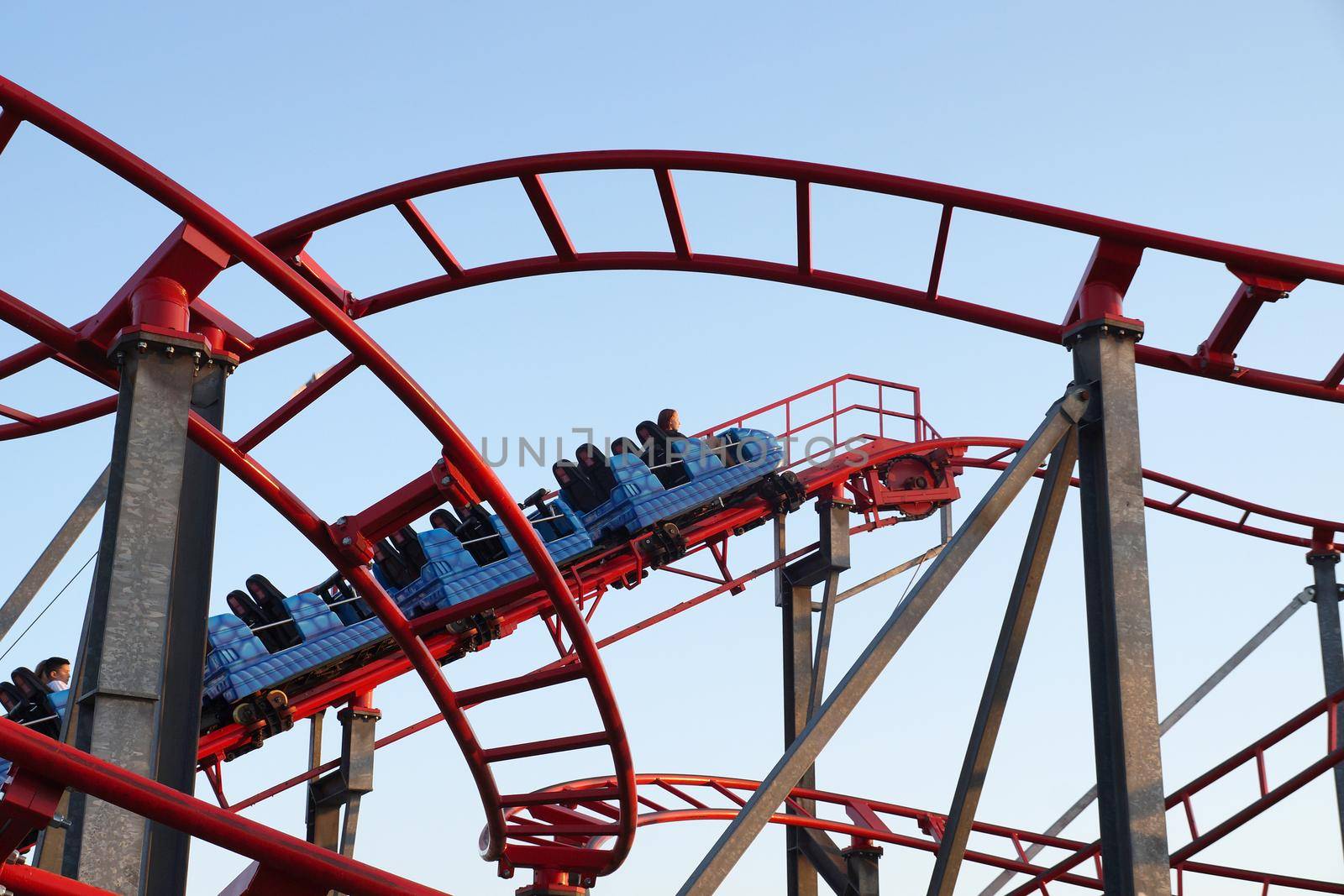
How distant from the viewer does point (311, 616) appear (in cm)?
1161

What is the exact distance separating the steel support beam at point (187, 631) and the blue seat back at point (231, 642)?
479 cm

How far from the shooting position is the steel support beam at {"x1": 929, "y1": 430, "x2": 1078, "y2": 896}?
5852 mm

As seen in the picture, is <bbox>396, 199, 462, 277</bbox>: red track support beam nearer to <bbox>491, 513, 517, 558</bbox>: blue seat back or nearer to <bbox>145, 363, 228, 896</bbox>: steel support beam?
<bbox>145, 363, 228, 896</bbox>: steel support beam

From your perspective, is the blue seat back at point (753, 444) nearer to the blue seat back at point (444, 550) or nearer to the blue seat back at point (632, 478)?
the blue seat back at point (632, 478)

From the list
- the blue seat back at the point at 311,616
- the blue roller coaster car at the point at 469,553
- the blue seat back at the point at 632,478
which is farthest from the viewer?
the blue seat back at the point at 632,478

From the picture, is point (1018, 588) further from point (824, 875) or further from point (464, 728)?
point (824, 875)

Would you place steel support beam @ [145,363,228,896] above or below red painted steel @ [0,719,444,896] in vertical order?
above

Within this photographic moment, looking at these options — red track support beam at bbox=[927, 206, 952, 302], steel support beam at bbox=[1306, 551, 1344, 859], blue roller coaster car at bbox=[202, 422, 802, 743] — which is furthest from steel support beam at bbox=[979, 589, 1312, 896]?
red track support beam at bbox=[927, 206, 952, 302]

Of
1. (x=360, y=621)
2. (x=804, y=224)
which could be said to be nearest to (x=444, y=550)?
(x=360, y=621)

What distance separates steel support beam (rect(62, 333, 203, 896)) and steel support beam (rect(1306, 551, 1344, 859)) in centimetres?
836

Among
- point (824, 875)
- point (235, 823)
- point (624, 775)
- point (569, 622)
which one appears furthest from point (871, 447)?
point (235, 823)

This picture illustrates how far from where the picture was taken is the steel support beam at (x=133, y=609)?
4.93 m

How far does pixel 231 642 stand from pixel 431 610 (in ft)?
5.29

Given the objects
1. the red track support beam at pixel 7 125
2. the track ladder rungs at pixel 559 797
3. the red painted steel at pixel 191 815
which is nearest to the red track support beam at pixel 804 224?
the red track support beam at pixel 7 125
